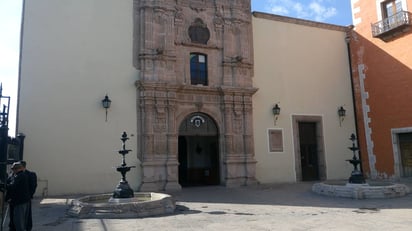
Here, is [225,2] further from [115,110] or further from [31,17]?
[31,17]

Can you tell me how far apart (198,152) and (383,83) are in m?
8.09

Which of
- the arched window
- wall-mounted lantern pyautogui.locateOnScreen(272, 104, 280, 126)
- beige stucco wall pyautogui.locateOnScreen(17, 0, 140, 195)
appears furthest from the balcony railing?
beige stucco wall pyautogui.locateOnScreen(17, 0, 140, 195)

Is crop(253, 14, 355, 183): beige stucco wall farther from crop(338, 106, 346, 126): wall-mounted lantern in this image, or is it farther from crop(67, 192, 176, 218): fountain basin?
crop(67, 192, 176, 218): fountain basin

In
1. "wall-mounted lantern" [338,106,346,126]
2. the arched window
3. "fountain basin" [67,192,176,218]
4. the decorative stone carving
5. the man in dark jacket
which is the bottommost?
"fountain basin" [67,192,176,218]

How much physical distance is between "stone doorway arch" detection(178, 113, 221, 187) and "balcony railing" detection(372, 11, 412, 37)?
24.2ft

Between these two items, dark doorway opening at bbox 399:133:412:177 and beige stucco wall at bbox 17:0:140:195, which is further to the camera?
dark doorway opening at bbox 399:133:412:177

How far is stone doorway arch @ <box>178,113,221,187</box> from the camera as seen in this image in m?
13.9

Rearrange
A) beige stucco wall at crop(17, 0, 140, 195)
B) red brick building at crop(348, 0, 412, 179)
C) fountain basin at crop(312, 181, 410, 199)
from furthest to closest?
red brick building at crop(348, 0, 412, 179) → beige stucco wall at crop(17, 0, 140, 195) → fountain basin at crop(312, 181, 410, 199)

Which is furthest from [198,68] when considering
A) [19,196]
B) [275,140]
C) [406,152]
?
[19,196]

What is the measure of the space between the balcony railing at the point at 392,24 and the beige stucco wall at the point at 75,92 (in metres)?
9.47

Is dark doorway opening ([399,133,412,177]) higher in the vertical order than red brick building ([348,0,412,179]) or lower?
lower

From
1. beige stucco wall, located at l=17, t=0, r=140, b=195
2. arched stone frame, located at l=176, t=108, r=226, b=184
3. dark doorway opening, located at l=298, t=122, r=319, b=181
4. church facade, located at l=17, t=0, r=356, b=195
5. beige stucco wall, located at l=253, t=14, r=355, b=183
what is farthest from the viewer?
dark doorway opening, located at l=298, t=122, r=319, b=181

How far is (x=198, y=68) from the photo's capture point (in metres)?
14.2

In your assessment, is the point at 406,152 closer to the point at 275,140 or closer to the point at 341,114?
the point at 341,114
